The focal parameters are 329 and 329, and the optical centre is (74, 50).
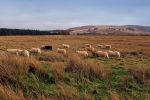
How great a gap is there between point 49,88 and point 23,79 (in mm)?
933

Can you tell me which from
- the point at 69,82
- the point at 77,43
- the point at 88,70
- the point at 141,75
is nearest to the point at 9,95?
the point at 69,82

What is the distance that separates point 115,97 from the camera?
25.7 feet

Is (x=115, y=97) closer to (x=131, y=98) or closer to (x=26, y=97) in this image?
(x=131, y=98)

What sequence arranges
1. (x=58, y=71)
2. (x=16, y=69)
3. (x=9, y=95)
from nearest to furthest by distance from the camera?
(x=9, y=95), (x=16, y=69), (x=58, y=71)

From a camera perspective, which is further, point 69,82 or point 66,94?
point 69,82

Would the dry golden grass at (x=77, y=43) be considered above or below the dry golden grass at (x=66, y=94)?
below

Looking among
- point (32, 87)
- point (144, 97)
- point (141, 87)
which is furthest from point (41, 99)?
point (141, 87)

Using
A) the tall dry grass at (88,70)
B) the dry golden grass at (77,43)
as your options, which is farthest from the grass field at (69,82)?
the dry golden grass at (77,43)

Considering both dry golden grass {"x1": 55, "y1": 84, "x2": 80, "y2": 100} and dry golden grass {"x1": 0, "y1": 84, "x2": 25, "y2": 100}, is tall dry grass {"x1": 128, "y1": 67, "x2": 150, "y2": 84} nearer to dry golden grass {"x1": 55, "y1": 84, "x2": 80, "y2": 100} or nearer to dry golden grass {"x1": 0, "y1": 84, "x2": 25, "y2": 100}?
dry golden grass {"x1": 55, "y1": 84, "x2": 80, "y2": 100}

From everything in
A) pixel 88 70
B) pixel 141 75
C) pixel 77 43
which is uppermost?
pixel 88 70

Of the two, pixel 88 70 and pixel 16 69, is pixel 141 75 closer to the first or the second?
pixel 88 70

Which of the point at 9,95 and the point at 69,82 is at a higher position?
the point at 9,95

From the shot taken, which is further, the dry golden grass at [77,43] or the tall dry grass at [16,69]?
the dry golden grass at [77,43]

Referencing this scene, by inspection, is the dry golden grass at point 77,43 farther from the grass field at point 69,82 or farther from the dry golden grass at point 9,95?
the dry golden grass at point 9,95
